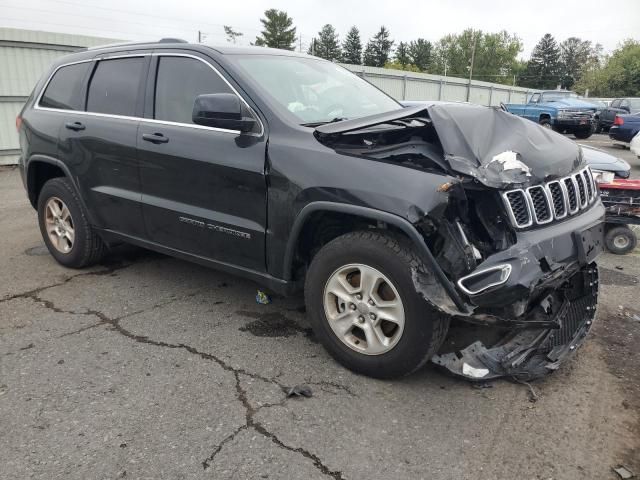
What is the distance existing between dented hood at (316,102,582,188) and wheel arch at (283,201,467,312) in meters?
0.39

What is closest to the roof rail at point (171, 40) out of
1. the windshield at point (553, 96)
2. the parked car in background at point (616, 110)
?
the parked car in background at point (616, 110)

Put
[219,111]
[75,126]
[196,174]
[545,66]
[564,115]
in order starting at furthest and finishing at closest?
[545,66] < [564,115] < [75,126] < [196,174] < [219,111]

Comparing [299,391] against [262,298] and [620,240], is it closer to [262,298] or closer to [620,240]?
[262,298]

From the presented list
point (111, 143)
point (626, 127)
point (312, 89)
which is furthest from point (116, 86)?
point (626, 127)

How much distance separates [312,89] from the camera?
3775 millimetres

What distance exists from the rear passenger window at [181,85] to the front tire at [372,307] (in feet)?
4.81

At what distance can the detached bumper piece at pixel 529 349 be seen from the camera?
9.71ft

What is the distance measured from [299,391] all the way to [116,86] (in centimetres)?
290

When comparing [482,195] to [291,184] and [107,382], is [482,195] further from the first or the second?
[107,382]

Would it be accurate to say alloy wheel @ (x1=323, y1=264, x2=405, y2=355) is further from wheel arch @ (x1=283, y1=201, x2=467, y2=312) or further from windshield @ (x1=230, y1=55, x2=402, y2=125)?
windshield @ (x1=230, y1=55, x2=402, y2=125)

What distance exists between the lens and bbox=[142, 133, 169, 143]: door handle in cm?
375

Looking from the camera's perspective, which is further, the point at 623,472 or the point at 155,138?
the point at 155,138

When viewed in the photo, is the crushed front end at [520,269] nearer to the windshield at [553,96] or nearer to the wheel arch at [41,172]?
the wheel arch at [41,172]

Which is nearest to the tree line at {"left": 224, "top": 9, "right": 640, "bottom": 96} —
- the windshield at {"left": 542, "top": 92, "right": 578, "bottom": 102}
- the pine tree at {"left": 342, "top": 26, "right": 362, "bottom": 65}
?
the pine tree at {"left": 342, "top": 26, "right": 362, "bottom": 65}
